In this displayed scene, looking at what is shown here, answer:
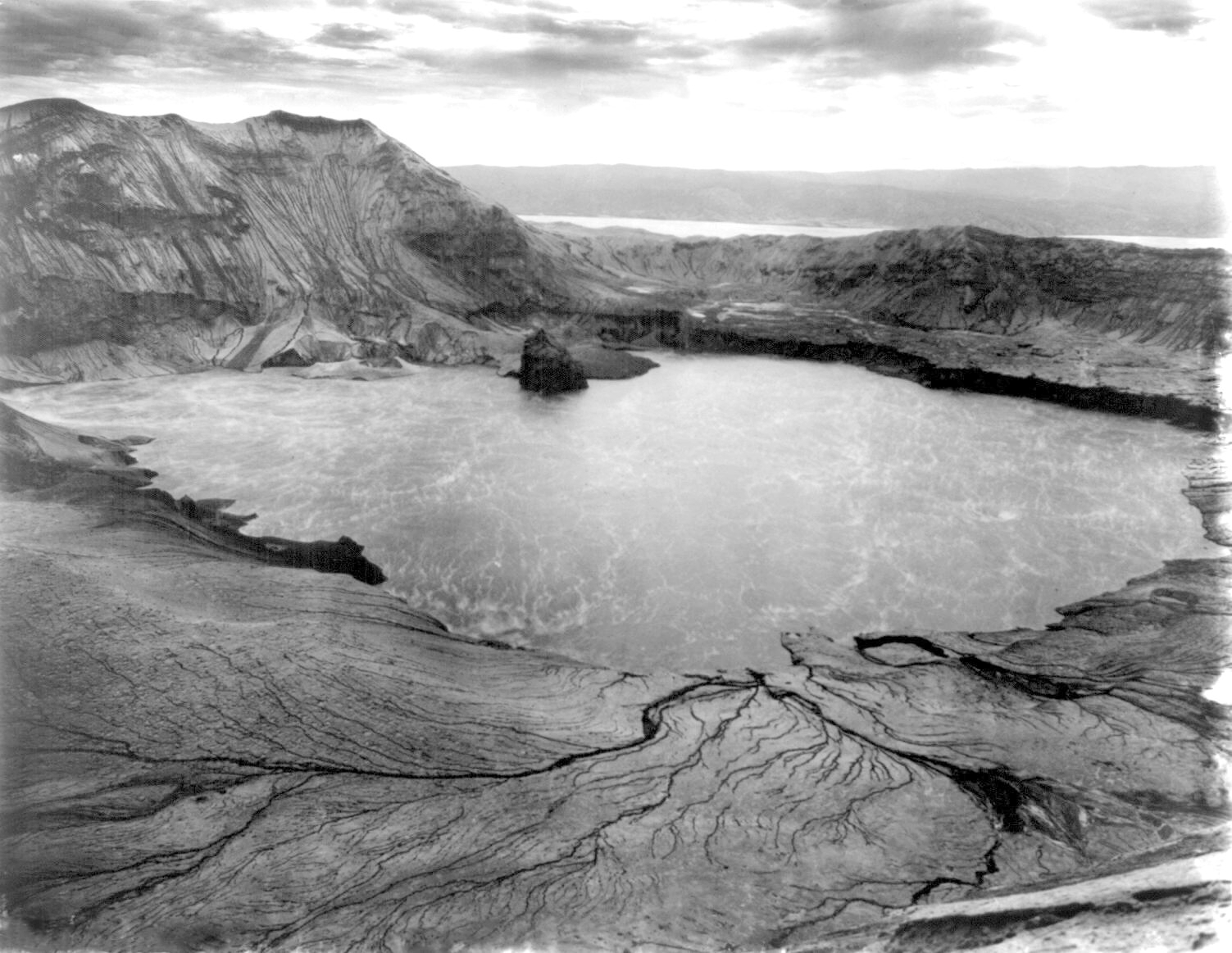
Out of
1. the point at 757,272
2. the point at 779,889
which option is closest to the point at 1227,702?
the point at 779,889

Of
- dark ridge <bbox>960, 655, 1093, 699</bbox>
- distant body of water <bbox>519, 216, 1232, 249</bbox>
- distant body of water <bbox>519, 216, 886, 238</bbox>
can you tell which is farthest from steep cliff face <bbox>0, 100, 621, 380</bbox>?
distant body of water <bbox>519, 216, 886, 238</bbox>

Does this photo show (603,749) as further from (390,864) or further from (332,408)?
(332,408)

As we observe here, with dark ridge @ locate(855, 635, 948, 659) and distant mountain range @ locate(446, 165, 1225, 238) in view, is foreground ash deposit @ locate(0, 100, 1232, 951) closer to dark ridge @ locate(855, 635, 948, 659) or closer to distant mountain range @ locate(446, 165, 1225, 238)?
dark ridge @ locate(855, 635, 948, 659)

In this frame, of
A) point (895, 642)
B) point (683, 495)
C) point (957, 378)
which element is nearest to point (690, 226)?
point (957, 378)

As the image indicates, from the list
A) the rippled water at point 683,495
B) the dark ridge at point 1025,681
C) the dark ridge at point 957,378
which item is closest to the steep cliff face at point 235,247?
the rippled water at point 683,495

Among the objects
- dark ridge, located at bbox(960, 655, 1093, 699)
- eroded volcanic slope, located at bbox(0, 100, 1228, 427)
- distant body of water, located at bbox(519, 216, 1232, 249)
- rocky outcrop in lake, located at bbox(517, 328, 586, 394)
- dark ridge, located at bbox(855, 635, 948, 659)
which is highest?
distant body of water, located at bbox(519, 216, 1232, 249)
